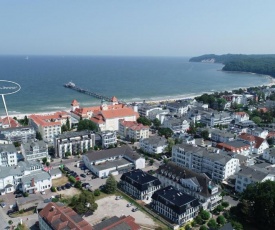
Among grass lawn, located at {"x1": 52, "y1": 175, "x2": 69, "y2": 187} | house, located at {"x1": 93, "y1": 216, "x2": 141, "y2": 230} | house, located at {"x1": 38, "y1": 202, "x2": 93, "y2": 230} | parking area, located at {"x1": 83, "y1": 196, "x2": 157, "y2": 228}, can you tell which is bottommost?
grass lawn, located at {"x1": 52, "y1": 175, "x2": 69, "y2": 187}

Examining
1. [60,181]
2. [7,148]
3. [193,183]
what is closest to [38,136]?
[7,148]

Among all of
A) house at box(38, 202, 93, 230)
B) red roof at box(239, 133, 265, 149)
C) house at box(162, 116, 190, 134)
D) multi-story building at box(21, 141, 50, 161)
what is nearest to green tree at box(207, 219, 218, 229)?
house at box(38, 202, 93, 230)

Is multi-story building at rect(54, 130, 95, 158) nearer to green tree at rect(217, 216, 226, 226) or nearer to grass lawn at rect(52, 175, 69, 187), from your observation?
grass lawn at rect(52, 175, 69, 187)

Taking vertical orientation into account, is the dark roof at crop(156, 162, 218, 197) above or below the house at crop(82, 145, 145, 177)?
above

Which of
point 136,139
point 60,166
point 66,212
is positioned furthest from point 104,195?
point 136,139

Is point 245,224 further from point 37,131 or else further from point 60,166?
point 37,131

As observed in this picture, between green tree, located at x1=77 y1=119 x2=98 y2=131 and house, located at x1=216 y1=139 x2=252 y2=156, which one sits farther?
green tree, located at x1=77 y1=119 x2=98 y2=131

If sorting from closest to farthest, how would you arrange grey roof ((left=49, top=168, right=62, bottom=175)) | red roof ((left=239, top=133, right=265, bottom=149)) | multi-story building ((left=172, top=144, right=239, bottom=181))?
multi-story building ((left=172, top=144, right=239, bottom=181))
grey roof ((left=49, top=168, right=62, bottom=175))
red roof ((left=239, top=133, right=265, bottom=149))

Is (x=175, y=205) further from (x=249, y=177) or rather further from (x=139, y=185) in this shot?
(x=249, y=177)
